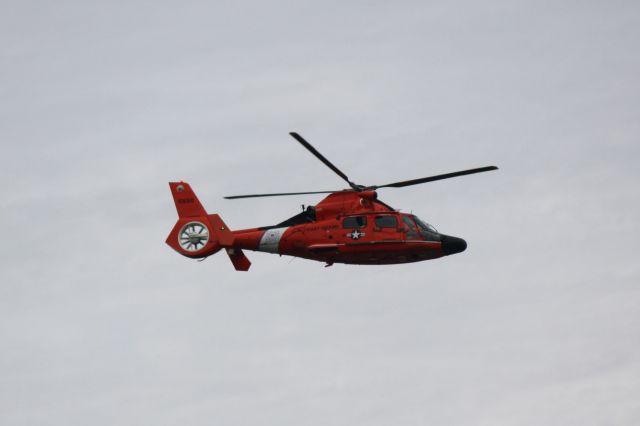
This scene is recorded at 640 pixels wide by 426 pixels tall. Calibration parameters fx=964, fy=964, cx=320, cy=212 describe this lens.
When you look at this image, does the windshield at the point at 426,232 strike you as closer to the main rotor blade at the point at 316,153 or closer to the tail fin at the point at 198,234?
the main rotor blade at the point at 316,153

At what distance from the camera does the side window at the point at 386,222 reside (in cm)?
4647

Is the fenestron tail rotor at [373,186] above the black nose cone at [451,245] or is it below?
above

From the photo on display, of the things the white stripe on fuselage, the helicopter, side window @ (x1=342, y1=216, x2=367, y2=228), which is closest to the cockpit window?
the helicopter

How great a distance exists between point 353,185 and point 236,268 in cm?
731

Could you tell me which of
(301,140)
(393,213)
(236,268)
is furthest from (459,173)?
(236,268)

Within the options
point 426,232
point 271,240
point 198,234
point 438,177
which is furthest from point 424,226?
point 198,234

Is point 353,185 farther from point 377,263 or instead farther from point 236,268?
point 236,268

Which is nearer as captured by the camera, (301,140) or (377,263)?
(301,140)

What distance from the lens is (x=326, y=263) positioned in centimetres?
4750

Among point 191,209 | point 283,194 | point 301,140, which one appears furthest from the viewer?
point 191,209

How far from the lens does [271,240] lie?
46.9 m

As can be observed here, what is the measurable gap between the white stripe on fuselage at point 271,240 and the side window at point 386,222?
4.56 meters

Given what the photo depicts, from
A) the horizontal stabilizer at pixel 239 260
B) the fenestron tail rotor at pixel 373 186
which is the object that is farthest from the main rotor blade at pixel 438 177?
the horizontal stabilizer at pixel 239 260

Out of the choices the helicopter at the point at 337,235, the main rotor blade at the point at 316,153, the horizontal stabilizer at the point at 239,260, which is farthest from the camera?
the horizontal stabilizer at the point at 239,260
